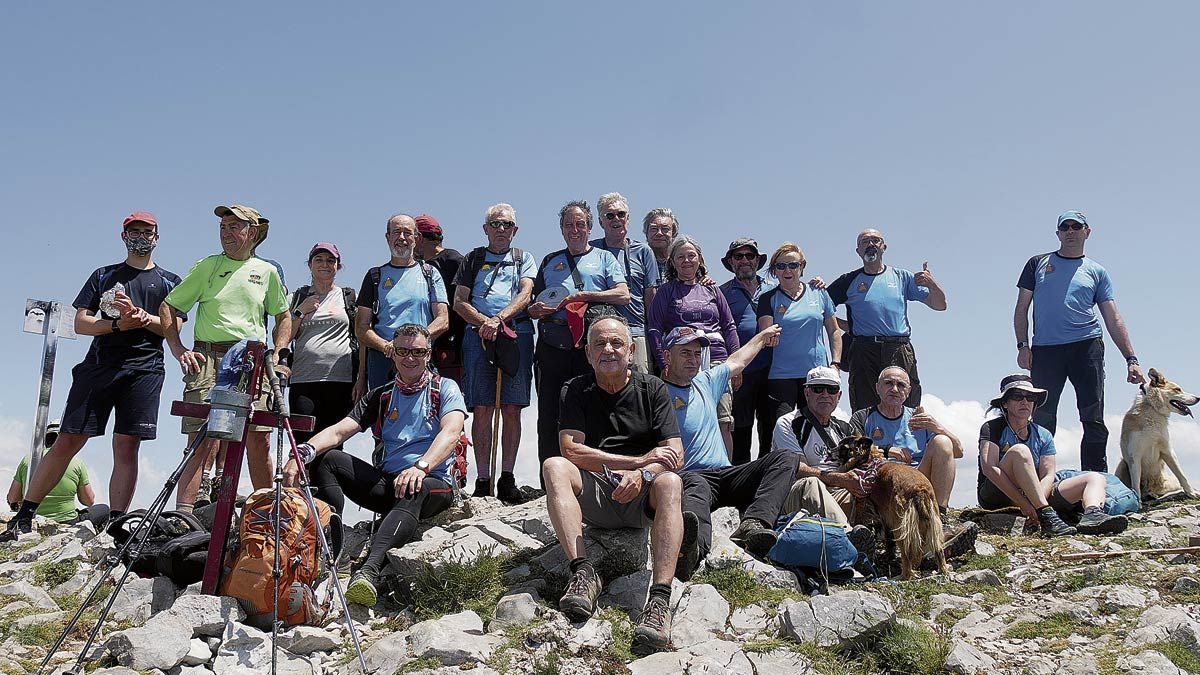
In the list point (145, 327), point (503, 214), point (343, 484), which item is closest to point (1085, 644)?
point (343, 484)

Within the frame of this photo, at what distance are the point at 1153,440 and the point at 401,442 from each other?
8710 mm

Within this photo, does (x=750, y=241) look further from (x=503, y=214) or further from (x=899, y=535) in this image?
(x=899, y=535)

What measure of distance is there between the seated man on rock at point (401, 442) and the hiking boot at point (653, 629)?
2.26 m

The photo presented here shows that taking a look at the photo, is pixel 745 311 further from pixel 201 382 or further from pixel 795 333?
pixel 201 382

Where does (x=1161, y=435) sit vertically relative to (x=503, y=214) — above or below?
below

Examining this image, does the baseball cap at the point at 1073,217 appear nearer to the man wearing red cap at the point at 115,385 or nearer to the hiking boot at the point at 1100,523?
the hiking boot at the point at 1100,523

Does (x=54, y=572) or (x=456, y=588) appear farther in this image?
(x=54, y=572)

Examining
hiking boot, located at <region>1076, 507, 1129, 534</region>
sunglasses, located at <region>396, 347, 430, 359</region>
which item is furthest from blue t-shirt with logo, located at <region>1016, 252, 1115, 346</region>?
sunglasses, located at <region>396, 347, 430, 359</region>

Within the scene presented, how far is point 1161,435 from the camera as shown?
1053 cm

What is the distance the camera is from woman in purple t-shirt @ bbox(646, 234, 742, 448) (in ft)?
29.3

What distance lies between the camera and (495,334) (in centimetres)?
896

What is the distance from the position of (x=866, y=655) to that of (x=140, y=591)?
527cm

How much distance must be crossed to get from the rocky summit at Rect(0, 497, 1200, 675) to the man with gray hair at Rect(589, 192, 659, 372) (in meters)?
2.58

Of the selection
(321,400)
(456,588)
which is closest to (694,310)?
(456,588)
